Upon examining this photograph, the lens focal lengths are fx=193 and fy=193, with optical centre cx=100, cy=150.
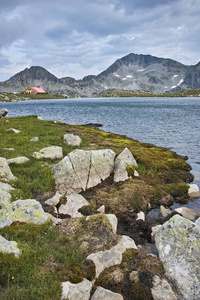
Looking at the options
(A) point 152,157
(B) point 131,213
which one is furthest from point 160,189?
(A) point 152,157

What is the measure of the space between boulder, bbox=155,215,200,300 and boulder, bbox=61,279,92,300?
10.7 ft

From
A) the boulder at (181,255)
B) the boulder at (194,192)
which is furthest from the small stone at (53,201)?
the boulder at (194,192)

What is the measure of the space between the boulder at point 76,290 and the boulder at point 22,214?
3.84 metres

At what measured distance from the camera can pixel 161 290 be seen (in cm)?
682

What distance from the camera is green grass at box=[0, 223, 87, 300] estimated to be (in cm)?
585

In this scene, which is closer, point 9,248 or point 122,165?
point 9,248

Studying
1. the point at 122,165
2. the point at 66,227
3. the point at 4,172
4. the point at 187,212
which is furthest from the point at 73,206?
the point at 187,212

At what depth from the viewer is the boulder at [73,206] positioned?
39.3 ft

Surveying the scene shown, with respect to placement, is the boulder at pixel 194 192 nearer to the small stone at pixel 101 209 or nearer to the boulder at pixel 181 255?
the small stone at pixel 101 209

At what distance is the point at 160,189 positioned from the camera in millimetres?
15969

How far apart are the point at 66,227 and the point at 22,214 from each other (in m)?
2.26

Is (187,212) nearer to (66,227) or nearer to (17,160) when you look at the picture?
(66,227)

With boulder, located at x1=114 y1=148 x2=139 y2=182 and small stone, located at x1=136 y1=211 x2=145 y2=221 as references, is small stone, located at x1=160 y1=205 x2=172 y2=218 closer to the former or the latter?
small stone, located at x1=136 y1=211 x2=145 y2=221

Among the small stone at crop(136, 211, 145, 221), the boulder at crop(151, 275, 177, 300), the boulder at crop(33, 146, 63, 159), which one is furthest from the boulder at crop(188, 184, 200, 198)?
the boulder at crop(33, 146, 63, 159)
